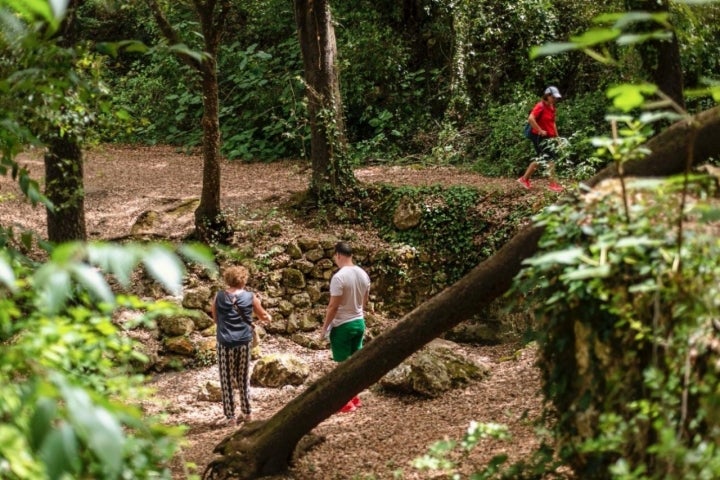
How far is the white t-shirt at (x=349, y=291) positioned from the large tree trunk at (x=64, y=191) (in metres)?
3.10

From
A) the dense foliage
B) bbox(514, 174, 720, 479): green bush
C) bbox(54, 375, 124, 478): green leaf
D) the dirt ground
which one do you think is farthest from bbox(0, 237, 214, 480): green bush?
the dense foliage

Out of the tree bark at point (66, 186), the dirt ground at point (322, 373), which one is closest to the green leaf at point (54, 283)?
the dirt ground at point (322, 373)

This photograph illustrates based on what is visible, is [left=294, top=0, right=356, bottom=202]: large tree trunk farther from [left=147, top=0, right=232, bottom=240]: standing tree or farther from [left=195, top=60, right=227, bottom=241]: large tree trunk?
[left=195, top=60, right=227, bottom=241]: large tree trunk

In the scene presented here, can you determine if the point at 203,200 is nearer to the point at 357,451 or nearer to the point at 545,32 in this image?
the point at 357,451

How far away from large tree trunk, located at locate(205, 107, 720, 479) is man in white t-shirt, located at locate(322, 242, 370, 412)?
1.94 meters

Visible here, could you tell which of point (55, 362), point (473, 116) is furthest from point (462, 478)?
point (473, 116)

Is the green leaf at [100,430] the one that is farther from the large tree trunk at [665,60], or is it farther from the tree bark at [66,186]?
the large tree trunk at [665,60]

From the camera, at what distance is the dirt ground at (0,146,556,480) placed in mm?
6582

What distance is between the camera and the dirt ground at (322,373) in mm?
6582

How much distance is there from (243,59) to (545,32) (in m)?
6.63

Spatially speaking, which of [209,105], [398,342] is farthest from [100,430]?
[209,105]

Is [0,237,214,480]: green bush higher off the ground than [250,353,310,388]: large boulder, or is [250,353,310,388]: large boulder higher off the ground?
[0,237,214,480]: green bush

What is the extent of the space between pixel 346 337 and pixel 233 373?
1.17m

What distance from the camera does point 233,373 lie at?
793cm
